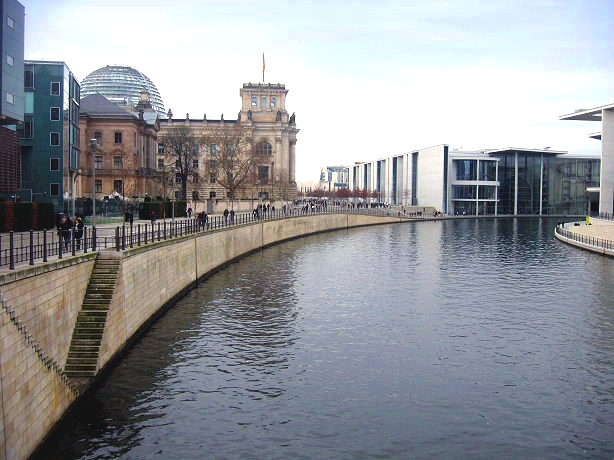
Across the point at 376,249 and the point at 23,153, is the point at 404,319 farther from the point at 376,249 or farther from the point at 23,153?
the point at 23,153

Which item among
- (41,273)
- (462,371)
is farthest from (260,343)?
(41,273)

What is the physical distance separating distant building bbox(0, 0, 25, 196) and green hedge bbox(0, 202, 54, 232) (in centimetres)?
872

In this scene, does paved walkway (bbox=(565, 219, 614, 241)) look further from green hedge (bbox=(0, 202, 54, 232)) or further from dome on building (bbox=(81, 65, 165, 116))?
dome on building (bbox=(81, 65, 165, 116))

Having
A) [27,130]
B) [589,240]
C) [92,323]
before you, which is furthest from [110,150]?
[92,323]

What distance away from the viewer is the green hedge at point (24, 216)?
116 feet

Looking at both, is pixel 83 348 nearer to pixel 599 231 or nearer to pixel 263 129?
pixel 599 231

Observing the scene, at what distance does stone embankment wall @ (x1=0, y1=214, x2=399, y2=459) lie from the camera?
16297 mm

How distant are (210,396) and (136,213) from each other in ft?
161

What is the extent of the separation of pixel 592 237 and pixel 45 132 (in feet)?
190

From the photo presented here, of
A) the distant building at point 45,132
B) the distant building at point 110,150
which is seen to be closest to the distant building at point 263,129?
the distant building at point 110,150

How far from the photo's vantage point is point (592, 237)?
239 feet

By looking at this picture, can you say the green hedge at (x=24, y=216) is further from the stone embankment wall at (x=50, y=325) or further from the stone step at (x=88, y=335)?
the stone step at (x=88, y=335)

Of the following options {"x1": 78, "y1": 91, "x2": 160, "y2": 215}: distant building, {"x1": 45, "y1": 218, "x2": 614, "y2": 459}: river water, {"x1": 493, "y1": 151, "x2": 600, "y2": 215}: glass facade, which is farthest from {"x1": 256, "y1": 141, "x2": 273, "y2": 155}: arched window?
{"x1": 45, "y1": 218, "x2": 614, "y2": 459}: river water

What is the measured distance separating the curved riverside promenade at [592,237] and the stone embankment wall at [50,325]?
4785 centimetres
